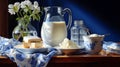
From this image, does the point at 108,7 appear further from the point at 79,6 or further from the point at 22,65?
the point at 22,65

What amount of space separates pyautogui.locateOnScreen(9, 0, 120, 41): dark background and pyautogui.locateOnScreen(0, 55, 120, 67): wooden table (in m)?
1.33

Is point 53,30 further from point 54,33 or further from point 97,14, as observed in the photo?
point 97,14

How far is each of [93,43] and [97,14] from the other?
4.33 ft

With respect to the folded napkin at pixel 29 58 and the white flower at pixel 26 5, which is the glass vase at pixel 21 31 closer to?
the white flower at pixel 26 5

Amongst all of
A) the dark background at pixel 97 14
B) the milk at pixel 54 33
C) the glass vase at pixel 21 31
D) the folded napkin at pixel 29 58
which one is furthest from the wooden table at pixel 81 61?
the dark background at pixel 97 14

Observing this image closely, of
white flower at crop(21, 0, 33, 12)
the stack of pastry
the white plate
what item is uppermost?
white flower at crop(21, 0, 33, 12)

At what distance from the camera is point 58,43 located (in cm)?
109

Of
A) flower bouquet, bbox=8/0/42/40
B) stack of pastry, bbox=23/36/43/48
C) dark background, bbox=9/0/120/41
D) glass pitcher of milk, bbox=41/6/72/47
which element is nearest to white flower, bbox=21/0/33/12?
flower bouquet, bbox=8/0/42/40

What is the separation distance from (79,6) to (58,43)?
4.16 feet

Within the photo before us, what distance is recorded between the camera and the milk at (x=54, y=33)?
1.08 meters

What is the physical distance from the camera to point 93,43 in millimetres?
997

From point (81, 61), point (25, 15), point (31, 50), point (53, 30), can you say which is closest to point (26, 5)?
point (25, 15)

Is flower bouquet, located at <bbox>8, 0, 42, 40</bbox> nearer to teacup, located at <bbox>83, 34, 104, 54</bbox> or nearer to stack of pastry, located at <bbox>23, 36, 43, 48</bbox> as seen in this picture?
stack of pastry, located at <bbox>23, 36, 43, 48</bbox>

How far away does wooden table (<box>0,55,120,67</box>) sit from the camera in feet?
3.05
